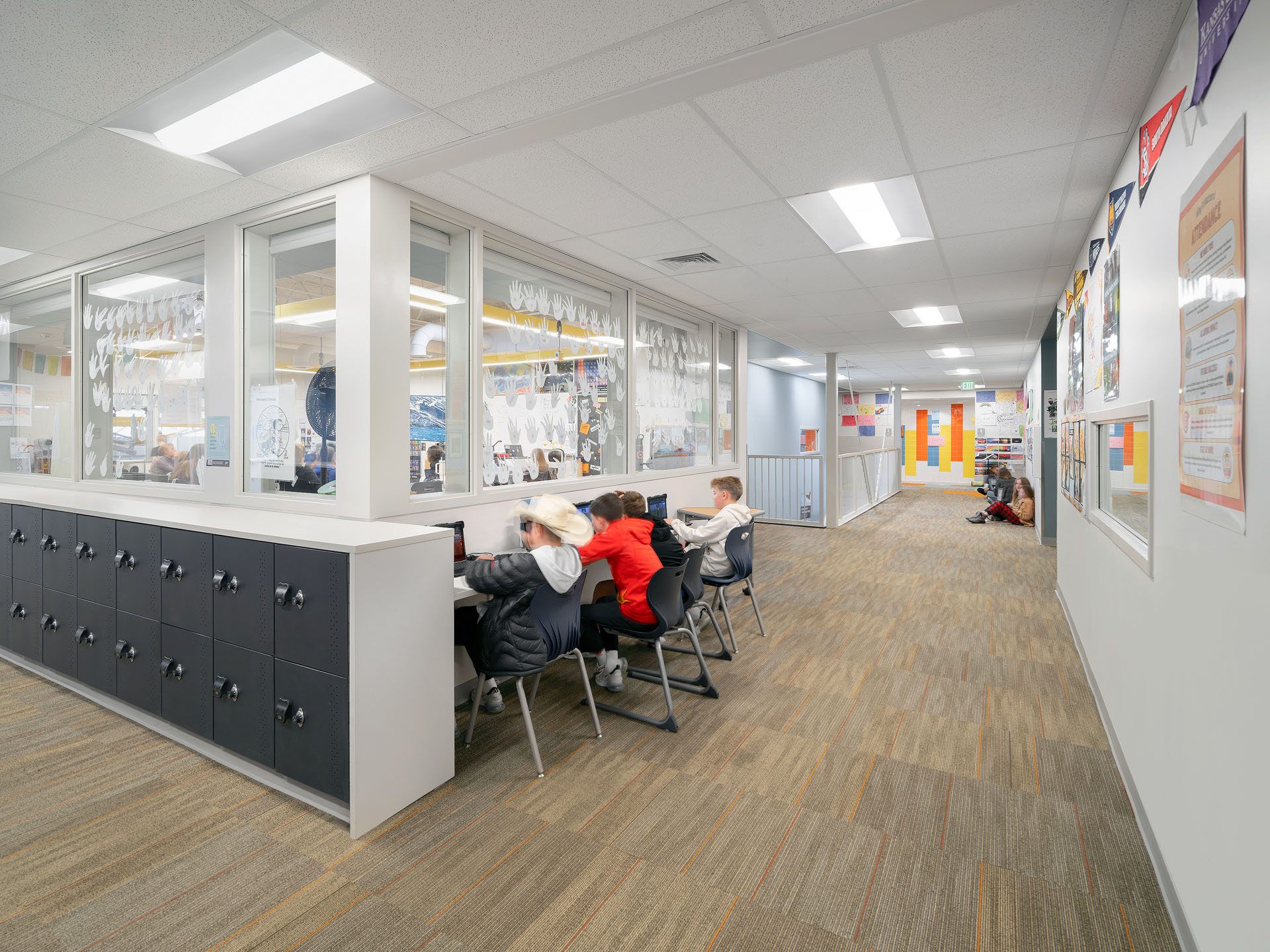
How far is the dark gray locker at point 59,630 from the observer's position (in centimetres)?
330

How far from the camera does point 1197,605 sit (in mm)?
1629

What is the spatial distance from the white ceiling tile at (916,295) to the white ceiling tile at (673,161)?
2389 mm

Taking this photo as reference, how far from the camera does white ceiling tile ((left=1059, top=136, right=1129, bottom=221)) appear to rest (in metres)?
2.66

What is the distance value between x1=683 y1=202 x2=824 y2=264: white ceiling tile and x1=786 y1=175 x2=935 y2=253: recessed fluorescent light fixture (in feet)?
0.29

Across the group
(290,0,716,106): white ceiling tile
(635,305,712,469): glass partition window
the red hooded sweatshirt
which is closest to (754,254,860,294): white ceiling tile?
(635,305,712,469): glass partition window

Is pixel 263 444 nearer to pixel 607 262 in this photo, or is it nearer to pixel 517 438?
pixel 517 438

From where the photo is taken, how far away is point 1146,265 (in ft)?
7.32

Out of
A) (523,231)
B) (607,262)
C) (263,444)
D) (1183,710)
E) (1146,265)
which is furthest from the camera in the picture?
(607,262)

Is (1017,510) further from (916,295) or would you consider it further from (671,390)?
(671,390)

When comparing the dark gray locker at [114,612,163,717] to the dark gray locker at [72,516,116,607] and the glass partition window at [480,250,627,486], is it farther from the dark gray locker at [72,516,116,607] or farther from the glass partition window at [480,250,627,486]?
the glass partition window at [480,250,627,486]

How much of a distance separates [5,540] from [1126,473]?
230 inches

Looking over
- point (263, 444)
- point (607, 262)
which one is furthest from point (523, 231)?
point (263, 444)

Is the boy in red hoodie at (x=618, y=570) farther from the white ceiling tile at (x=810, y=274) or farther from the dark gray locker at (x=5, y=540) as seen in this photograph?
the dark gray locker at (x=5, y=540)

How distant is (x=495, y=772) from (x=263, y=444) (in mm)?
2189
